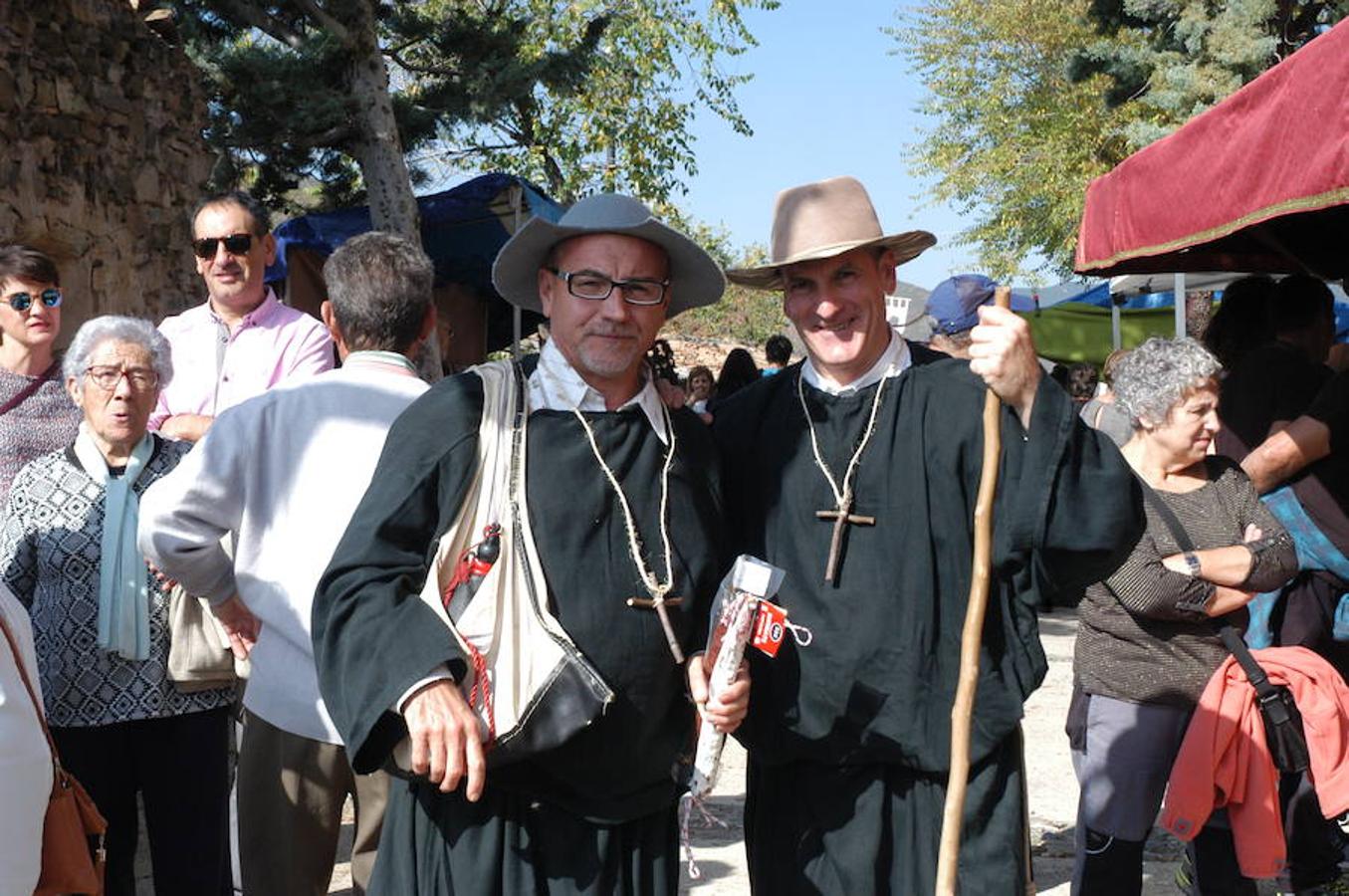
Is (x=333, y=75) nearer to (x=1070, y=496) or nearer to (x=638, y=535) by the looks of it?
(x=638, y=535)

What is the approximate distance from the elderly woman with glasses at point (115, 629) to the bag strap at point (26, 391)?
389 millimetres

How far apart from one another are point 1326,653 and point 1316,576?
286mm

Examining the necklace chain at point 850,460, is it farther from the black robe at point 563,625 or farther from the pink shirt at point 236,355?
the pink shirt at point 236,355

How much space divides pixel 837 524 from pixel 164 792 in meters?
2.16

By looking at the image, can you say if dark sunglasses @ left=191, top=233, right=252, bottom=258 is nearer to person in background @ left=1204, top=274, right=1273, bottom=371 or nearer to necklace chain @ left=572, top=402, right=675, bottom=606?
necklace chain @ left=572, top=402, right=675, bottom=606

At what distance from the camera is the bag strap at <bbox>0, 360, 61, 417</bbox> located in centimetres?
420

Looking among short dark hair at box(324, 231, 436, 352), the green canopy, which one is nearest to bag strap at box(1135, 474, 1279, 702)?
short dark hair at box(324, 231, 436, 352)

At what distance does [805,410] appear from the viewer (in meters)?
3.03

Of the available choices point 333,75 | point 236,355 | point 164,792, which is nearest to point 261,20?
point 333,75

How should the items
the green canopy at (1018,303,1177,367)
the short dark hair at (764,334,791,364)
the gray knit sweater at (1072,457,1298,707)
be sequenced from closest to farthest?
1. the gray knit sweater at (1072,457,1298,707)
2. the short dark hair at (764,334,791,364)
3. the green canopy at (1018,303,1177,367)

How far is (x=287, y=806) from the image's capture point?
135 inches

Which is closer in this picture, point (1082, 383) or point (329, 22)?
point (329, 22)

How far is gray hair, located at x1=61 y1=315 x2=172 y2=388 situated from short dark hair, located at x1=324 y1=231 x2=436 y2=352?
731 mm

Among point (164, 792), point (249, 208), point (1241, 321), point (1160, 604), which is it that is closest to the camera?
point (164, 792)
